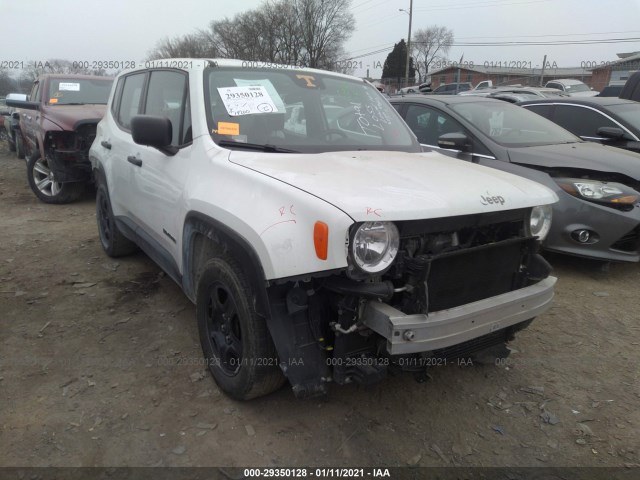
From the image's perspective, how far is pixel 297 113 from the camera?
3109 mm

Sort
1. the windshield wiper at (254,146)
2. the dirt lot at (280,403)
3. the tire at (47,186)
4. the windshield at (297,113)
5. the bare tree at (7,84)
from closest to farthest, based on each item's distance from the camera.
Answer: the dirt lot at (280,403) → the windshield wiper at (254,146) → the windshield at (297,113) → the tire at (47,186) → the bare tree at (7,84)

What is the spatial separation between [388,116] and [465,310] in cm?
191

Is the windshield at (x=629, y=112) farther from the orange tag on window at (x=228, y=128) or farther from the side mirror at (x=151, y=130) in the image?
the side mirror at (x=151, y=130)

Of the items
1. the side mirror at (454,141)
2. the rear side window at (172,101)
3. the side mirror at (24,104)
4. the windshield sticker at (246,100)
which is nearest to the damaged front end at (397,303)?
the windshield sticker at (246,100)

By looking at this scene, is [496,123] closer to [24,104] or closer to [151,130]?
[151,130]

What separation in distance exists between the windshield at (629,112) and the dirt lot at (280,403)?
318cm

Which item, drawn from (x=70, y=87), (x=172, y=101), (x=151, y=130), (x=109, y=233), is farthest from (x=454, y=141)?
(x=70, y=87)

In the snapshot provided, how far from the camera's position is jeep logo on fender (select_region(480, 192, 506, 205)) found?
2.29m

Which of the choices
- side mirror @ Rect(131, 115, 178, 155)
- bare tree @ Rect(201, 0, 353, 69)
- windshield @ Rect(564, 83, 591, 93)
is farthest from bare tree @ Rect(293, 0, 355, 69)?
side mirror @ Rect(131, 115, 178, 155)

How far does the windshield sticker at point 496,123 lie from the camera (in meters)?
5.13

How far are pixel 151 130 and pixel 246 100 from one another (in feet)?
2.01

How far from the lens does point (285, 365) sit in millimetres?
2176

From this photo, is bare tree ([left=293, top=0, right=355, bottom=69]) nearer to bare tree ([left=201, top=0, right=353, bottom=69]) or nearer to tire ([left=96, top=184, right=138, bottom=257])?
bare tree ([left=201, top=0, right=353, bottom=69])

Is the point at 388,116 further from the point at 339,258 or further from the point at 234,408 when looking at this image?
the point at 234,408
